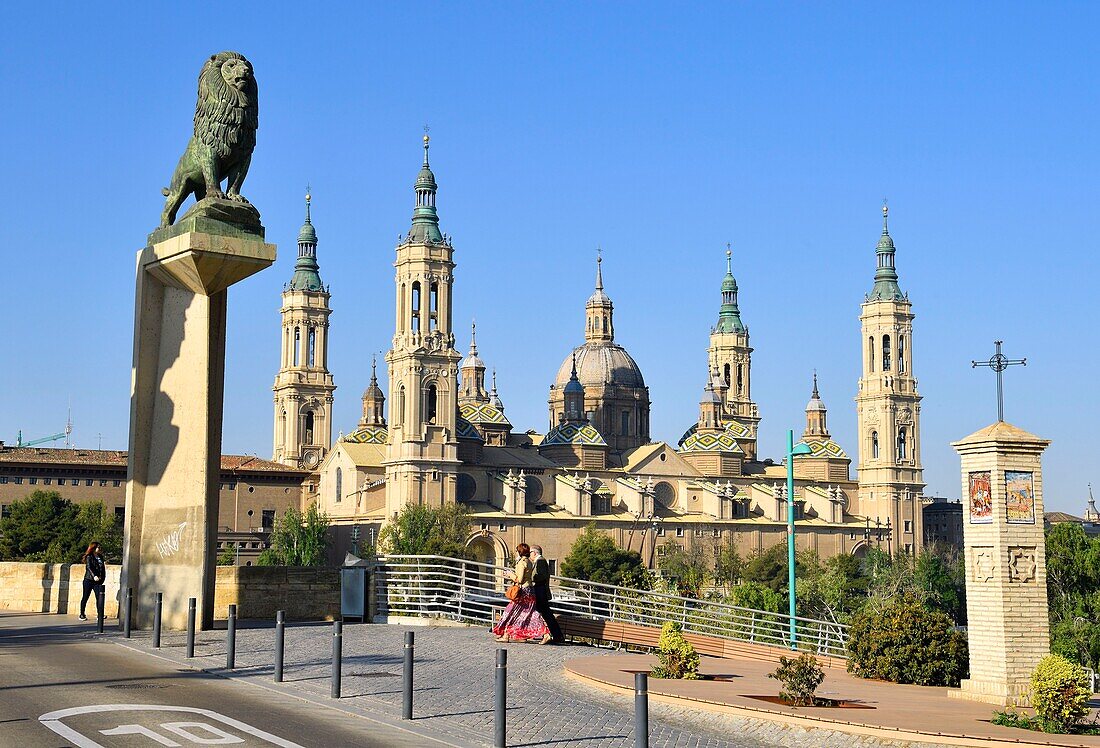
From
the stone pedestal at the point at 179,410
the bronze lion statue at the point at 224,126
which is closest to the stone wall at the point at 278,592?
the stone pedestal at the point at 179,410

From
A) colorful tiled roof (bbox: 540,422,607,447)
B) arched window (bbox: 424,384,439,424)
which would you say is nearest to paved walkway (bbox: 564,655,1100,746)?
arched window (bbox: 424,384,439,424)

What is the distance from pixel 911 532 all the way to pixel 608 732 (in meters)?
132

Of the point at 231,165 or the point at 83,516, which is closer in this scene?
the point at 231,165

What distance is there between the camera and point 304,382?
129 metres

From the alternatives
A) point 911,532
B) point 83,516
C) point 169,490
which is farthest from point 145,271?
point 911,532

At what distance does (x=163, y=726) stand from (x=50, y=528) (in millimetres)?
86800

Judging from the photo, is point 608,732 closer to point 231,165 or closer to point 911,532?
point 231,165

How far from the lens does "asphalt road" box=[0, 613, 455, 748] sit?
11.6 meters

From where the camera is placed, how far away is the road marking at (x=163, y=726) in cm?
1143

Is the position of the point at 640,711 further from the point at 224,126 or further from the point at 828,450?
the point at 828,450

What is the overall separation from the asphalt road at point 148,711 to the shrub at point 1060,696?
19.2 ft

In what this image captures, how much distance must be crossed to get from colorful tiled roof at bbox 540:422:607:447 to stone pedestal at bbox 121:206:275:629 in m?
103

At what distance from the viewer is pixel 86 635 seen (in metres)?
20.5

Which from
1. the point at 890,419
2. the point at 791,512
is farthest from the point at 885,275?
the point at 791,512
